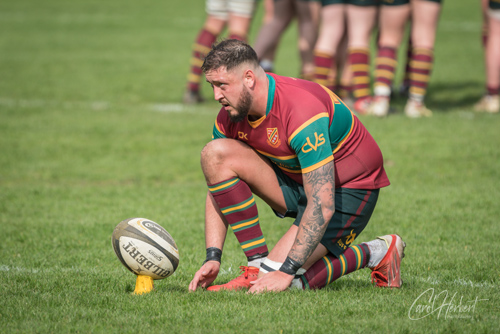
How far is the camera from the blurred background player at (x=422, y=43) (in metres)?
9.01

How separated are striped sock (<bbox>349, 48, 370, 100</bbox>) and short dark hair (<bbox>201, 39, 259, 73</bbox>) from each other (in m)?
5.64

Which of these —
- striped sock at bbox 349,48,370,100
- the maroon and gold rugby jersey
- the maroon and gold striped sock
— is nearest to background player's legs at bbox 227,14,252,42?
striped sock at bbox 349,48,370,100

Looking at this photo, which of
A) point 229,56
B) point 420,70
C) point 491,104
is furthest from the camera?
point 491,104

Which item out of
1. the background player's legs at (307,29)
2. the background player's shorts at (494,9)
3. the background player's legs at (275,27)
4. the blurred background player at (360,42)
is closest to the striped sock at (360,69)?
the blurred background player at (360,42)

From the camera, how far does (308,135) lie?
3.69 metres

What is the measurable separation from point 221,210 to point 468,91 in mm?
8685

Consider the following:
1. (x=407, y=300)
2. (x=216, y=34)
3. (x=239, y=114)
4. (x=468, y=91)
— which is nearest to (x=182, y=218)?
(x=239, y=114)

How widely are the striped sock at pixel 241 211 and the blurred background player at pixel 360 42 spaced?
17.7 feet

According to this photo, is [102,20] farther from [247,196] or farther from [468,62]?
[247,196]

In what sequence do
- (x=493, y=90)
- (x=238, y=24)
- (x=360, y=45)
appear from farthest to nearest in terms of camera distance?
(x=238, y=24) → (x=493, y=90) → (x=360, y=45)

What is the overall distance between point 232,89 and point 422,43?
6.03 metres

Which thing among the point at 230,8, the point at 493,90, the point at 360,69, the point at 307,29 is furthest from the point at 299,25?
the point at 493,90

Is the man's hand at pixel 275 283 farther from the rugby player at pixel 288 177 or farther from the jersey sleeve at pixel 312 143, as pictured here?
the jersey sleeve at pixel 312 143

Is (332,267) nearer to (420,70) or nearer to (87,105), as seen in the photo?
(420,70)
